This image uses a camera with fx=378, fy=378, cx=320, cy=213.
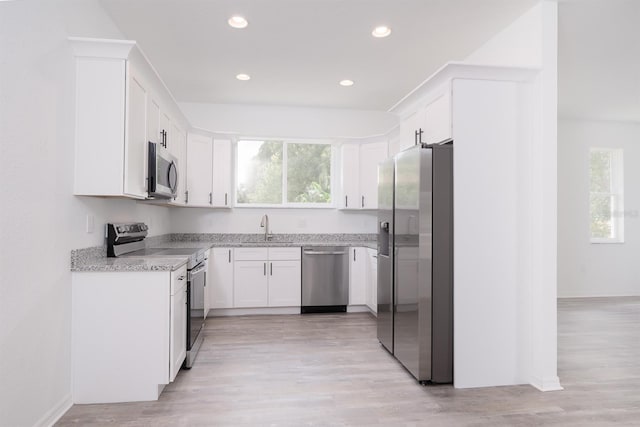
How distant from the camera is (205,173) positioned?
4.88 meters

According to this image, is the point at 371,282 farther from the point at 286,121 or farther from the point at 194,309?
the point at 286,121

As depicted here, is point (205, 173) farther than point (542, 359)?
Yes

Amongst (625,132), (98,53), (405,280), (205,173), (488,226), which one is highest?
(625,132)

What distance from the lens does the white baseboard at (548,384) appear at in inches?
105

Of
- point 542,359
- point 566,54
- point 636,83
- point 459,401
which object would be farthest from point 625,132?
point 459,401

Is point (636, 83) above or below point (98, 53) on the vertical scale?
above

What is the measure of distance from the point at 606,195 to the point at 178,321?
6.65 m

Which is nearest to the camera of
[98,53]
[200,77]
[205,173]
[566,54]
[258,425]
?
[258,425]

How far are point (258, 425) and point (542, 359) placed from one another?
2.01m

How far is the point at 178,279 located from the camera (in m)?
2.66

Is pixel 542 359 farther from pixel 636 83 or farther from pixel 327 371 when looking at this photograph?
pixel 636 83

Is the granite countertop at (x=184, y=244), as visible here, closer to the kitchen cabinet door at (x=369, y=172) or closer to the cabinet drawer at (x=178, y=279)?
the cabinet drawer at (x=178, y=279)

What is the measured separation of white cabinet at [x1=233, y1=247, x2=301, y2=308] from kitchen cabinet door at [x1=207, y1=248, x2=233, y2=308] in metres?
0.06

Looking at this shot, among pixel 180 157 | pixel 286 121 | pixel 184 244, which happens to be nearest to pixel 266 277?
pixel 184 244
